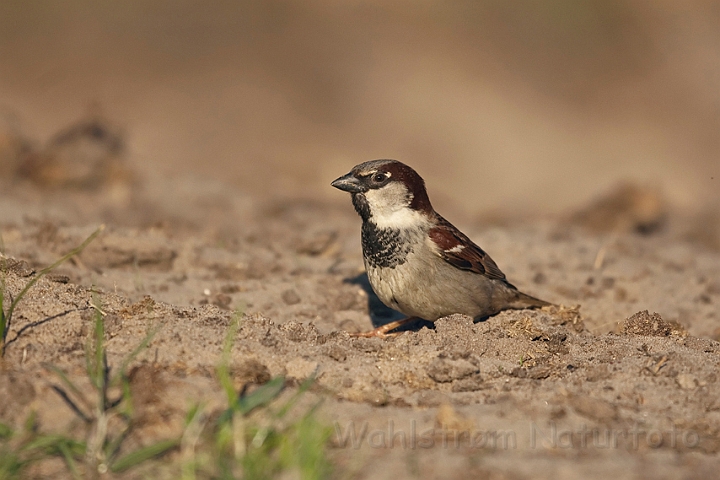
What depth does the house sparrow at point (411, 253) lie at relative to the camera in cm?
534

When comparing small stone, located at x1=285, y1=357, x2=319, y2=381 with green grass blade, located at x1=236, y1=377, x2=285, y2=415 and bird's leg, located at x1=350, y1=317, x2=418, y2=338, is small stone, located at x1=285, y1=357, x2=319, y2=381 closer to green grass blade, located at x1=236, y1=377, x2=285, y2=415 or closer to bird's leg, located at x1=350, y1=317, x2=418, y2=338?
green grass blade, located at x1=236, y1=377, x2=285, y2=415

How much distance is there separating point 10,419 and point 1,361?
1.74 feet

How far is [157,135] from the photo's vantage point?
1280cm

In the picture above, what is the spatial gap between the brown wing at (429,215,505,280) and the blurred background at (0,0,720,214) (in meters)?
4.81

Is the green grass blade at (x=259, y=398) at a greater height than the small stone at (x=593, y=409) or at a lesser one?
greater

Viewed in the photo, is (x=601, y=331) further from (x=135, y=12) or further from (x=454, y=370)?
(x=135, y=12)

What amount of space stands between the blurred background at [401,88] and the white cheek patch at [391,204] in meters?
5.11

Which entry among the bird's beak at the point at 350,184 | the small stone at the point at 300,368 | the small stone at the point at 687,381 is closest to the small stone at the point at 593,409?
the small stone at the point at 687,381

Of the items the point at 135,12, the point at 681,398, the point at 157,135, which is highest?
the point at 135,12

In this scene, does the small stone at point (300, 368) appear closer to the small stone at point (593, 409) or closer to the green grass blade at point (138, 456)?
the green grass blade at point (138, 456)

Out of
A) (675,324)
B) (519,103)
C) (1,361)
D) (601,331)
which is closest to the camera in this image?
(1,361)

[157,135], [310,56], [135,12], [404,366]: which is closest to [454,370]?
[404,366]

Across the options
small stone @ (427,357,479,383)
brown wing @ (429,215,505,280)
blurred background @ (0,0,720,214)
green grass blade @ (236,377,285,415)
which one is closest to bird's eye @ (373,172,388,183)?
brown wing @ (429,215,505,280)

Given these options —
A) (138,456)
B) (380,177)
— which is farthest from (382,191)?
(138,456)
